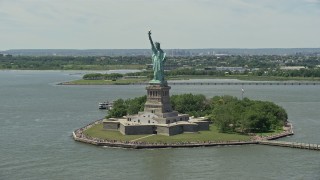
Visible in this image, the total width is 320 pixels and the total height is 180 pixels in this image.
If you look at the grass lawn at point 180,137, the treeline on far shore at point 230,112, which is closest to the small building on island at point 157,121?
the grass lawn at point 180,137

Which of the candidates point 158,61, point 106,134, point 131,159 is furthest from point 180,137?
point 158,61

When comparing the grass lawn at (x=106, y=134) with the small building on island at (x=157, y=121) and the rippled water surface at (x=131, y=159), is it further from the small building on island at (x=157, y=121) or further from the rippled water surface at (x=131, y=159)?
the rippled water surface at (x=131, y=159)

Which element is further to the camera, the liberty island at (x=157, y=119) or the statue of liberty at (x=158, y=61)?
the statue of liberty at (x=158, y=61)

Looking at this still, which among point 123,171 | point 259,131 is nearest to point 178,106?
point 259,131

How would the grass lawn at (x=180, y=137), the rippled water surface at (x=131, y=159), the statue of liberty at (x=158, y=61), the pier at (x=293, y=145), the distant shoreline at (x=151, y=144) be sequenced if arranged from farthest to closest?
the statue of liberty at (x=158, y=61) < the grass lawn at (x=180, y=137) < the distant shoreline at (x=151, y=144) < the pier at (x=293, y=145) < the rippled water surface at (x=131, y=159)

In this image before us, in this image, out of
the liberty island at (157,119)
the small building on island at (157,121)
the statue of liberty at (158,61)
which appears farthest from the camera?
the statue of liberty at (158,61)

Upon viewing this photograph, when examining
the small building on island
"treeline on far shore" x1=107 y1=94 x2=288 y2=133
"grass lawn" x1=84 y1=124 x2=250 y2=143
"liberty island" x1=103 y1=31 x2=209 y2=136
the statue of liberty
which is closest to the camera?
"grass lawn" x1=84 y1=124 x2=250 y2=143

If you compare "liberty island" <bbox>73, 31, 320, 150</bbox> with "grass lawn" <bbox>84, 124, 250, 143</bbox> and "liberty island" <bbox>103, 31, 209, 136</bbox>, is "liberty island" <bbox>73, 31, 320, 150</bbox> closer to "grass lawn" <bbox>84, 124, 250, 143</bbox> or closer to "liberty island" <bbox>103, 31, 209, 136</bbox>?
"liberty island" <bbox>103, 31, 209, 136</bbox>

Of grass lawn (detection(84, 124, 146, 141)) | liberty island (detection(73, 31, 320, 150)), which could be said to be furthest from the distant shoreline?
grass lawn (detection(84, 124, 146, 141))

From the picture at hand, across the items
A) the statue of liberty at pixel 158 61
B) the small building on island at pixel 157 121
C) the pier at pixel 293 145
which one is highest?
the statue of liberty at pixel 158 61
